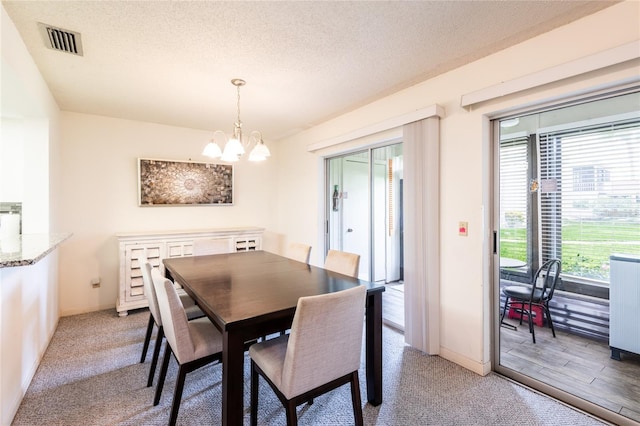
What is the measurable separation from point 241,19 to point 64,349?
10.3ft

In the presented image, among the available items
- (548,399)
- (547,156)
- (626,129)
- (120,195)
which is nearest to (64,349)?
(120,195)

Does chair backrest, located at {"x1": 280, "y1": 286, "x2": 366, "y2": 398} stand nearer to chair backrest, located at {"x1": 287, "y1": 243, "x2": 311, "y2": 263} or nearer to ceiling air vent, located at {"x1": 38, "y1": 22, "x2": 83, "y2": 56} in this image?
chair backrest, located at {"x1": 287, "y1": 243, "x2": 311, "y2": 263}

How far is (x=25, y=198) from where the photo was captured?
8.91 ft

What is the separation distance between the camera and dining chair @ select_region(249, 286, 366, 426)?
141cm

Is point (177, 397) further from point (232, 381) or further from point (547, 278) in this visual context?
point (547, 278)

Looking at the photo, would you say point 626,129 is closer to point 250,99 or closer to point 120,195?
point 250,99

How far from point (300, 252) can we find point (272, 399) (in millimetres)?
1322

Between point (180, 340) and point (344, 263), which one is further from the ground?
point (344, 263)

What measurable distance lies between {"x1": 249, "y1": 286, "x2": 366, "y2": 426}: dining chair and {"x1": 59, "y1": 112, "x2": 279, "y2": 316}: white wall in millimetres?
3112

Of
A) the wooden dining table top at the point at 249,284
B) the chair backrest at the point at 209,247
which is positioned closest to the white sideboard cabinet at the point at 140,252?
the chair backrest at the point at 209,247

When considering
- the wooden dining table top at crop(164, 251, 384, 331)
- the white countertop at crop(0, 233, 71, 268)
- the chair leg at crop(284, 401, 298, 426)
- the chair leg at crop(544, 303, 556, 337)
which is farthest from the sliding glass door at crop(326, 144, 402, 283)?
the white countertop at crop(0, 233, 71, 268)

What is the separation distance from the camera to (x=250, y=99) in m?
3.12

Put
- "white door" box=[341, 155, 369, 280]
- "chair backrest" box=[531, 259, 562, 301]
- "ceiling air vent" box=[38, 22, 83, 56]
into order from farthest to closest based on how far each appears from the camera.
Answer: "white door" box=[341, 155, 369, 280] → "chair backrest" box=[531, 259, 562, 301] → "ceiling air vent" box=[38, 22, 83, 56]

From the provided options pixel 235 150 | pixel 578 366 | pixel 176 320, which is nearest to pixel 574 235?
pixel 578 366
